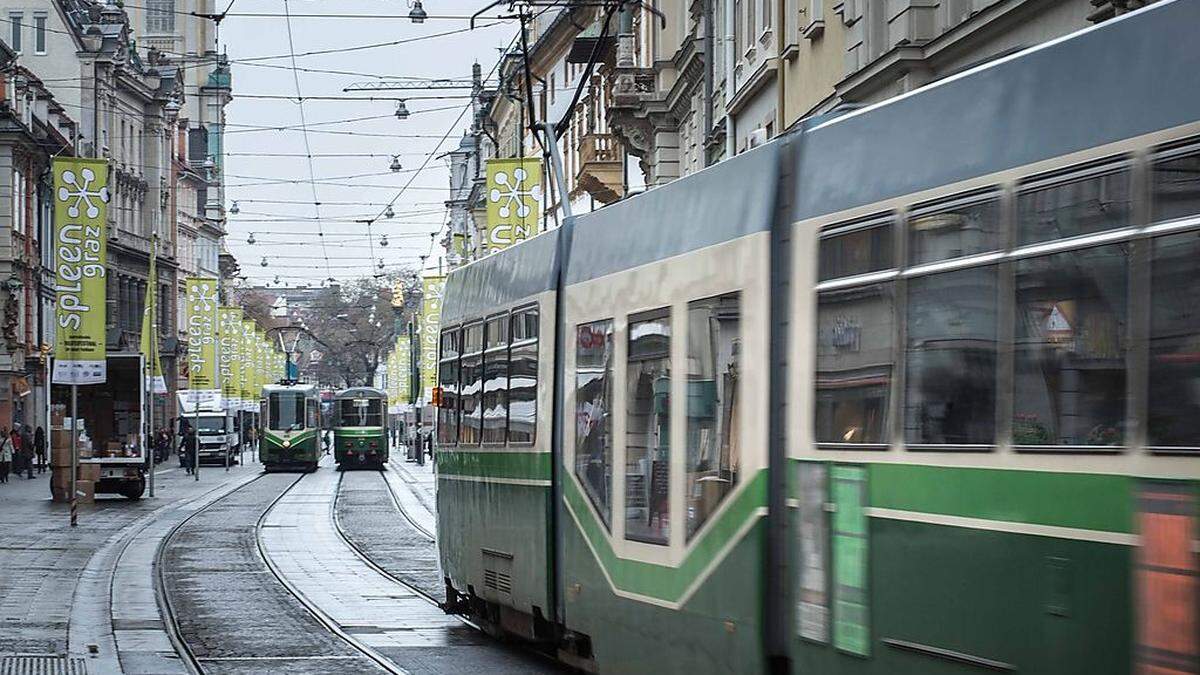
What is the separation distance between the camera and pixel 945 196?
25.9 ft

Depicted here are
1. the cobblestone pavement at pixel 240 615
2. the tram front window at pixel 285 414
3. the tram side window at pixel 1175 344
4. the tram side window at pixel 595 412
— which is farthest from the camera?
the tram front window at pixel 285 414

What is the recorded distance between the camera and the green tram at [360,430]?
2948 inches

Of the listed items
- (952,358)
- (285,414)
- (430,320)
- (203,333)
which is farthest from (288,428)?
(952,358)

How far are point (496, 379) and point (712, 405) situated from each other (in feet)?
18.3

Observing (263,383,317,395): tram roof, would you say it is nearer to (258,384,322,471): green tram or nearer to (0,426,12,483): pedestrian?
(258,384,322,471): green tram

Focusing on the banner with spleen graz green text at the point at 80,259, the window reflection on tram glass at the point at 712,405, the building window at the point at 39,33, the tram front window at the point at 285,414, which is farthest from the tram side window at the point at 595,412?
the building window at the point at 39,33

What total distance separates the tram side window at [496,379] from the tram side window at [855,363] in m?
6.52

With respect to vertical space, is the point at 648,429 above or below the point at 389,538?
above

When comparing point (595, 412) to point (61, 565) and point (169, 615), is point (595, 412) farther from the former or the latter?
point (61, 565)

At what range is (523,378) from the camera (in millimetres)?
14773

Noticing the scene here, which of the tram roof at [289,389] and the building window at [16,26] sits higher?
the building window at [16,26]

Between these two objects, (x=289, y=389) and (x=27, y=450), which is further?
(x=289, y=389)

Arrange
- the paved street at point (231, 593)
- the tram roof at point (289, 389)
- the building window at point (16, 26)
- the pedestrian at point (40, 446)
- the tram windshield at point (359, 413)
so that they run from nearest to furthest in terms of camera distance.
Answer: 1. the paved street at point (231, 593)
2. the pedestrian at point (40, 446)
3. the tram roof at point (289, 389)
4. the tram windshield at point (359, 413)
5. the building window at point (16, 26)

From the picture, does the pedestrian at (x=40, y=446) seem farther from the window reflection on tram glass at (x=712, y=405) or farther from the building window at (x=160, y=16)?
the window reflection on tram glass at (x=712, y=405)
